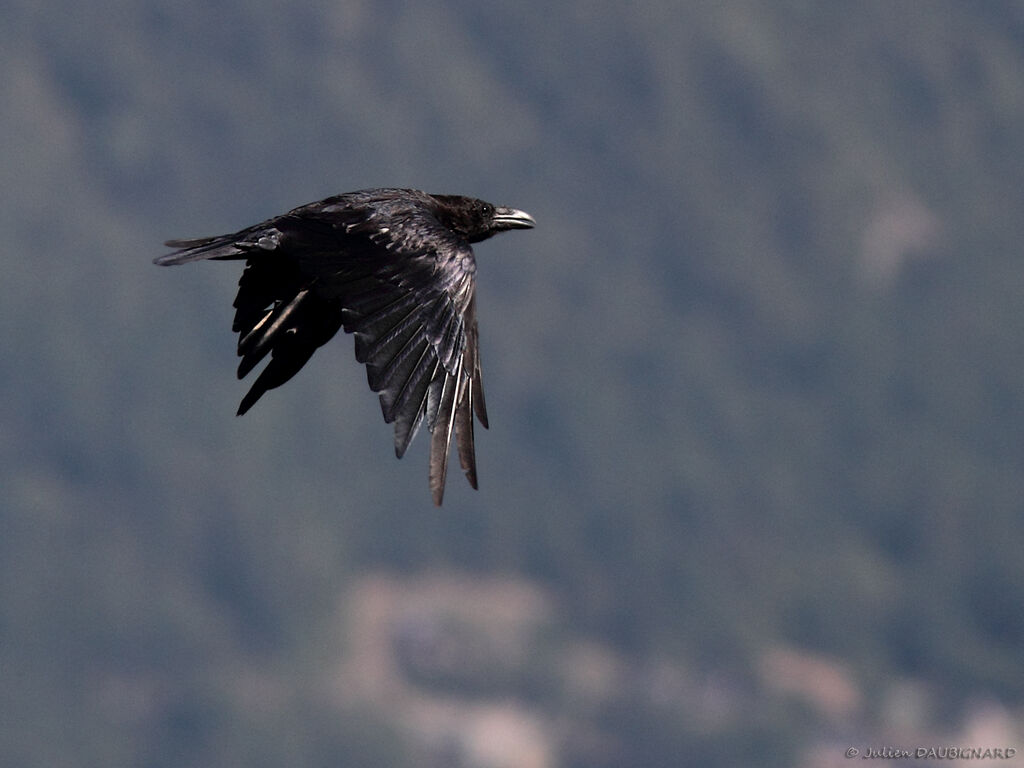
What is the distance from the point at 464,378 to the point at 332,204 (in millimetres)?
3249

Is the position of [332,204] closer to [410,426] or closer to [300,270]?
[300,270]

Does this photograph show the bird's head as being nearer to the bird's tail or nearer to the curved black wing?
the curved black wing

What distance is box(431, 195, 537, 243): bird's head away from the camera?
900 inches

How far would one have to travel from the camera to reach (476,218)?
23328 mm

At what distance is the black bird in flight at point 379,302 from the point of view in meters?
16.9

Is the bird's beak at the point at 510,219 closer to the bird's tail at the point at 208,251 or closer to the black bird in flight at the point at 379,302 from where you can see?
the black bird in flight at the point at 379,302

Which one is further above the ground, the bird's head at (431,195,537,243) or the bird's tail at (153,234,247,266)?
the bird's head at (431,195,537,243)

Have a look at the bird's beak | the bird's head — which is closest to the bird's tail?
the bird's head

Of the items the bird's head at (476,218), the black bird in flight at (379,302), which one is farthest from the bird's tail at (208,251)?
the bird's head at (476,218)

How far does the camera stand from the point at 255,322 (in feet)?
63.5

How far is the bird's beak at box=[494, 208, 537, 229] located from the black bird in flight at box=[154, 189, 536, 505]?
2.60 metres

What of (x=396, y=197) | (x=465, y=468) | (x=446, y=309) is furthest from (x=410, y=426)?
A: (x=396, y=197)

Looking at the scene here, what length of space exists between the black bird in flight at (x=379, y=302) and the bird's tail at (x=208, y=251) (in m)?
0.02

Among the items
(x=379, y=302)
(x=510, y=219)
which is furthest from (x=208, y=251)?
(x=510, y=219)
